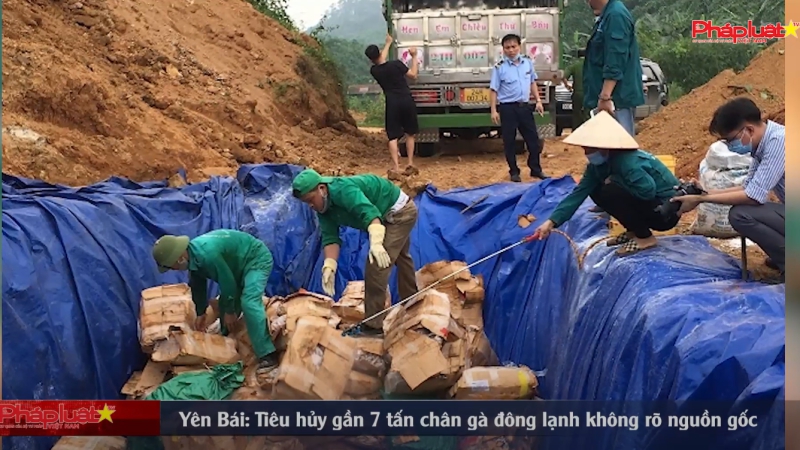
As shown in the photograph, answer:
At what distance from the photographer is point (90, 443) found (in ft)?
12.7

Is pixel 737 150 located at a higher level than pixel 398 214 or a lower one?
higher

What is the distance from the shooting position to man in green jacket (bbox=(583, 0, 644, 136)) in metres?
4.89

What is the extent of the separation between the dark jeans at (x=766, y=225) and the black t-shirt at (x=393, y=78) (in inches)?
210

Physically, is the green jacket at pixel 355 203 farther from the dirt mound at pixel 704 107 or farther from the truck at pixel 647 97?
the truck at pixel 647 97

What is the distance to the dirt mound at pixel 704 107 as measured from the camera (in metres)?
7.20

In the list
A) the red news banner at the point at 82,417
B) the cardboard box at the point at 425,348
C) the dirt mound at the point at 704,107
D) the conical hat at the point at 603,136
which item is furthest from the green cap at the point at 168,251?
the dirt mound at the point at 704,107

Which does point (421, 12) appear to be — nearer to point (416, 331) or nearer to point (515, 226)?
point (515, 226)

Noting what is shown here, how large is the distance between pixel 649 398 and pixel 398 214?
234cm

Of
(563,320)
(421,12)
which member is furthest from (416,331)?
(421,12)

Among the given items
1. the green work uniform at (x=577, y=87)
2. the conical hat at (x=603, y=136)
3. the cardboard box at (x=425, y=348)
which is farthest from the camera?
the green work uniform at (x=577, y=87)

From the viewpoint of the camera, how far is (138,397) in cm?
444

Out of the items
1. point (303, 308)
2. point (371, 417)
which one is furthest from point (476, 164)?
point (371, 417)

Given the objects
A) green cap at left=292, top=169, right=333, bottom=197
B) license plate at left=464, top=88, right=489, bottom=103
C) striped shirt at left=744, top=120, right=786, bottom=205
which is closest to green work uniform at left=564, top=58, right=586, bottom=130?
license plate at left=464, top=88, right=489, bottom=103

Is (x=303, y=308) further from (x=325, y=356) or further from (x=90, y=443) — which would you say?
(x=90, y=443)
